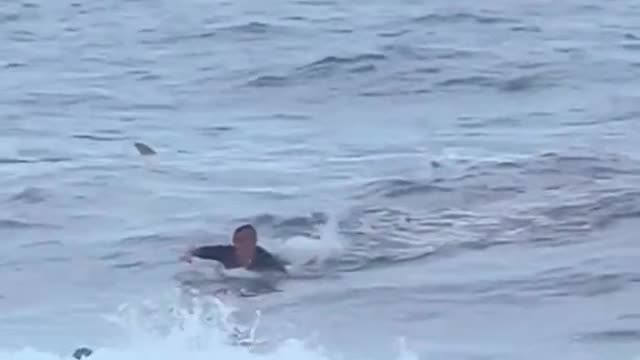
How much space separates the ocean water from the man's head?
0.18 meters

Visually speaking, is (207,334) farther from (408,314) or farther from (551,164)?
(551,164)

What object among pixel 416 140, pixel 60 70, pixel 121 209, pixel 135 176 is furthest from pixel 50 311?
pixel 60 70

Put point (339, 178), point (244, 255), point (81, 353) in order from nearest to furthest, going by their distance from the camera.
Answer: point (81, 353) → point (244, 255) → point (339, 178)

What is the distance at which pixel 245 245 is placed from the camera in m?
11.0

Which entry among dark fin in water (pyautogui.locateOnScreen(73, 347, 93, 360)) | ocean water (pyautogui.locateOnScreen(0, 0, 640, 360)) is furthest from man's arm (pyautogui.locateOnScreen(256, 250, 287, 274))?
dark fin in water (pyautogui.locateOnScreen(73, 347, 93, 360))

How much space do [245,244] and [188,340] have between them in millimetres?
2003

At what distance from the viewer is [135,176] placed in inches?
557

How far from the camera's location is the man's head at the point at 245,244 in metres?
10.9

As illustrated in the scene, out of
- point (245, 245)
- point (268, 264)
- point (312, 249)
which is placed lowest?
point (268, 264)

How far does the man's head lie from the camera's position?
10.9m

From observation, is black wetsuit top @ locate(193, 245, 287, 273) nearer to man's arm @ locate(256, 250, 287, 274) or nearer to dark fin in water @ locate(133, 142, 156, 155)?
man's arm @ locate(256, 250, 287, 274)

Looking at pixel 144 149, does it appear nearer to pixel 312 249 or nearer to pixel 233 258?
pixel 312 249

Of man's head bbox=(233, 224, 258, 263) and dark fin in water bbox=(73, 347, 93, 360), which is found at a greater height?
man's head bbox=(233, 224, 258, 263)

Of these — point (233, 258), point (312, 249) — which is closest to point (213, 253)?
point (233, 258)
